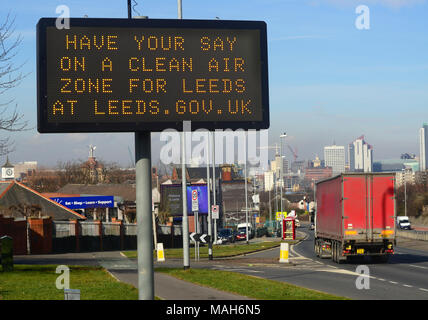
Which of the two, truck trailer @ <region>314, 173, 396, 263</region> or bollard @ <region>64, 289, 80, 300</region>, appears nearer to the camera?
bollard @ <region>64, 289, 80, 300</region>

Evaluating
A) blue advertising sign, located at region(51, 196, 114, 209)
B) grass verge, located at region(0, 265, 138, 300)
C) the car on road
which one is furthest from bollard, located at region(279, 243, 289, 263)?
the car on road

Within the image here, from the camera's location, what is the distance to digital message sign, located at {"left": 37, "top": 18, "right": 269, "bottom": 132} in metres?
10.1

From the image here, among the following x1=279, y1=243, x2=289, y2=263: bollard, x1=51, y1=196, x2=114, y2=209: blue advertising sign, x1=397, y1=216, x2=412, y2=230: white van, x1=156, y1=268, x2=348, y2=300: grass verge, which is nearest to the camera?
x1=156, y1=268, x2=348, y2=300: grass verge

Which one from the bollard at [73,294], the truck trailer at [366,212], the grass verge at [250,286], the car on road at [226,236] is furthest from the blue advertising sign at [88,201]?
the bollard at [73,294]

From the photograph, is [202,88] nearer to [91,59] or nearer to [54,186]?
[91,59]

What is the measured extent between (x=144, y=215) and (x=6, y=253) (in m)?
16.4

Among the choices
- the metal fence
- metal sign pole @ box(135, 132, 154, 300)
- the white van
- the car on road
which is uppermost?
metal sign pole @ box(135, 132, 154, 300)

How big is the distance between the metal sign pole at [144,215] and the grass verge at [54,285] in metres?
5.48

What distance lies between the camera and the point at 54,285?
65.9 ft

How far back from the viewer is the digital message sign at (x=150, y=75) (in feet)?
33.1

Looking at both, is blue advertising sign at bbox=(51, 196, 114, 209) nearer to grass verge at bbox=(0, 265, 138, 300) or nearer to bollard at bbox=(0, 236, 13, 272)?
grass verge at bbox=(0, 265, 138, 300)

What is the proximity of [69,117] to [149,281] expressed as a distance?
2.85m

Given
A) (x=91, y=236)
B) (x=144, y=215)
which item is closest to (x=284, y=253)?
(x=91, y=236)

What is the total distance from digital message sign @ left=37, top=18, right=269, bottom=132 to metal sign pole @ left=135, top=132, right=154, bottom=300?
68 cm
